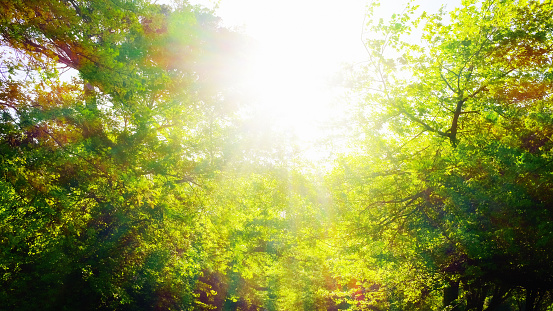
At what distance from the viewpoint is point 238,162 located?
37.3 feet

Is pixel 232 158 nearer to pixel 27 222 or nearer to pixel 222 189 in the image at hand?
pixel 222 189

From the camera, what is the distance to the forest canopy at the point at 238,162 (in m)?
7.58

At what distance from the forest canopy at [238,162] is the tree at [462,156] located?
54mm

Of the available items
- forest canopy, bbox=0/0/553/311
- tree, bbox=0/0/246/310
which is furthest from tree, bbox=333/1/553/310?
tree, bbox=0/0/246/310

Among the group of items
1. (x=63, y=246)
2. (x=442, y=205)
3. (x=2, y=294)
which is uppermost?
(x=442, y=205)

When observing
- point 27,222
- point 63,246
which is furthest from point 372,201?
point 27,222

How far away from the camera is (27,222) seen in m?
9.40

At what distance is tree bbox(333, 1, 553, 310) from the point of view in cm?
795

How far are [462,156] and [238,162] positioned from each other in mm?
6801

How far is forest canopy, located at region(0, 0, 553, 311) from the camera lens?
758 centimetres

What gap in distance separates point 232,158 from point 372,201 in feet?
16.1

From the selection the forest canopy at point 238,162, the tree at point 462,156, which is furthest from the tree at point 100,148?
the tree at point 462,156

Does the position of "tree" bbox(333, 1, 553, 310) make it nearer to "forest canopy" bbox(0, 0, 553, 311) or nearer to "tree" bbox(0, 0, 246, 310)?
"forest canopy" bbox(0, 0, 553, 311)

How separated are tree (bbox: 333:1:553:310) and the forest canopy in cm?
5
